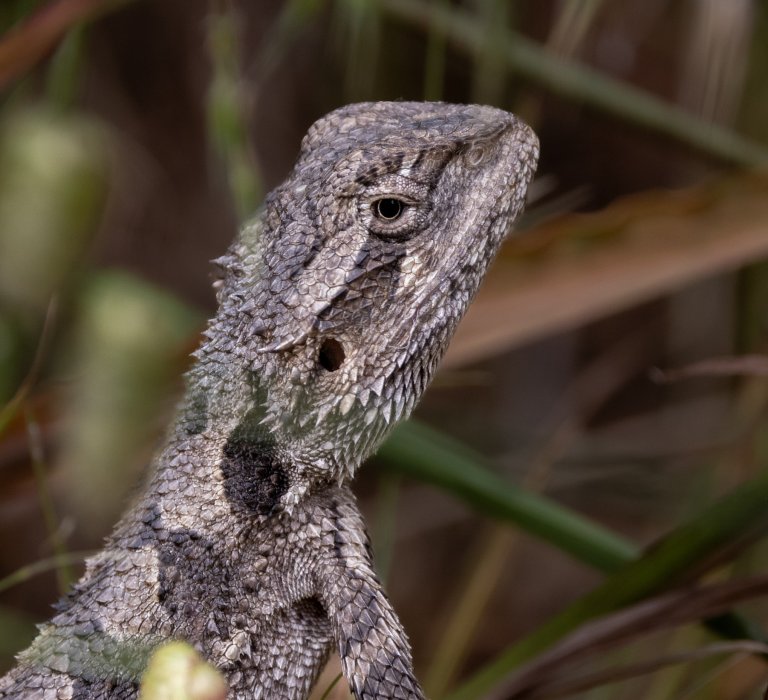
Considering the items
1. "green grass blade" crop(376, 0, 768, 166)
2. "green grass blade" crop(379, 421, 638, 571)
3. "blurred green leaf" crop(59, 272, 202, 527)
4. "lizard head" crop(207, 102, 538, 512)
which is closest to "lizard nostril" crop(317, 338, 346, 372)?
"lizard head" crop(207, 102, 538, 512)

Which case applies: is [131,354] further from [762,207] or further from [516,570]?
[516,570]

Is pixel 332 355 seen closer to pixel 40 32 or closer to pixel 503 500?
pixel 503 500

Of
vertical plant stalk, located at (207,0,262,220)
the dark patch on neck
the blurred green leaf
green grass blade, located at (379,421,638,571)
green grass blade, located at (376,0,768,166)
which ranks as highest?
green grass blade, located at (376,0,768,166)

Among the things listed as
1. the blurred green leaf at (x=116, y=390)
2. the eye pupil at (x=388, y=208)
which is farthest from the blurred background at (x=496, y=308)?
the eye pupil at (x=388, y=208)

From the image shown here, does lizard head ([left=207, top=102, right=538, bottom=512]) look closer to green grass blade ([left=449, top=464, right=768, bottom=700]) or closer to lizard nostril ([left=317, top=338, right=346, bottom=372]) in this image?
lizard nostril ([left=317, top=338, right=346, bottom=372])

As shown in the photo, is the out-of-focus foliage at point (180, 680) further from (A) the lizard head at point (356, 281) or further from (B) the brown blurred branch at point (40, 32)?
(B) the brown blurred branch at point (40, 32)

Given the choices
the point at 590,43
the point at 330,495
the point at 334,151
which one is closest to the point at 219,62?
the point at 334,151
